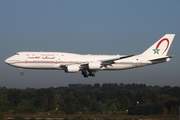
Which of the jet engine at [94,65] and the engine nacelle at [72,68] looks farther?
the jet engine at [94,65]

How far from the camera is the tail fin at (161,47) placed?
74062 millimetres

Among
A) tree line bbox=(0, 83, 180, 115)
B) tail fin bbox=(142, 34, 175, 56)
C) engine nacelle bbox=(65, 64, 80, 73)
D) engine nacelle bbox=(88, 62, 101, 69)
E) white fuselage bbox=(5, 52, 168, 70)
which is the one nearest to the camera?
white fuselage bbox=(5, 52, 168, 70)

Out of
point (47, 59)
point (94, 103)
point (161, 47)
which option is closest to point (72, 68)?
point (47, 59)

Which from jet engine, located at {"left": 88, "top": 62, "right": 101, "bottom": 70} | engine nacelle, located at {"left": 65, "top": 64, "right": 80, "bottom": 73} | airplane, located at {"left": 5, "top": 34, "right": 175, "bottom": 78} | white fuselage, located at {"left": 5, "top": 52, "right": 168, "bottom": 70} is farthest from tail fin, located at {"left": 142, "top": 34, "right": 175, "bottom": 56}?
engine nacelle, located at {"left": 65, "top": 64, "right": 80, "bottom": 73}

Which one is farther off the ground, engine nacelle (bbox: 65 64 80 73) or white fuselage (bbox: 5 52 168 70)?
white fuselage (bbox: 5 52 168 70)

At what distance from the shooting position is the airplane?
65.5 meters

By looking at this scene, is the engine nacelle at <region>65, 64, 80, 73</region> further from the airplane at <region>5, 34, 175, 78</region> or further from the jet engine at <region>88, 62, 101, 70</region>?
the jet engine at <region>88, 62, 101, 70</region>

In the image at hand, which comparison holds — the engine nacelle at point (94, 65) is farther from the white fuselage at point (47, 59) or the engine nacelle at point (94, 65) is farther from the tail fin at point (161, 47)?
the tail fin at point (161, 47)

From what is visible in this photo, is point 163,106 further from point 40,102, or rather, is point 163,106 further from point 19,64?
point 40,102

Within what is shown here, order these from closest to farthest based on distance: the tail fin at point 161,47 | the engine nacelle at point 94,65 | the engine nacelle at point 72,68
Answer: the engine nacelle at point 72,68 < the engine nacelle at point 94,65 < the tail fin at point 161,47

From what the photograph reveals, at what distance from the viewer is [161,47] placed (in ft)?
245

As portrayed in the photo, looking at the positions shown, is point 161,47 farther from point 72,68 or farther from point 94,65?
point 72,68

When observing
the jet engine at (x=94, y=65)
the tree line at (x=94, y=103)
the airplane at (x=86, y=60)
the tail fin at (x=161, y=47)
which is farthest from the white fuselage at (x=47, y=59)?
the tree line at (x=94, y=103)

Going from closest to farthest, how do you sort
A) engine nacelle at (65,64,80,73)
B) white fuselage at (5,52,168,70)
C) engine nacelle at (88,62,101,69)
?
white fuselage at (5,52,168,70), engine nacelle at (65,64,80,73), engine nacelle at (88,62,101,69)
